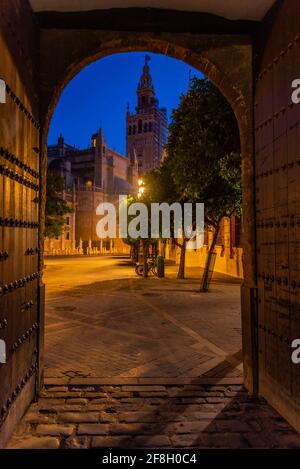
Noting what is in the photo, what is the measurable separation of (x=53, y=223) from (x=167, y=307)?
13368mm

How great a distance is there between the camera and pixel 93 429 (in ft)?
10.3

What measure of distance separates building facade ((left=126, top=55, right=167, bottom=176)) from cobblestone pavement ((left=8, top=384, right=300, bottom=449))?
348 feet

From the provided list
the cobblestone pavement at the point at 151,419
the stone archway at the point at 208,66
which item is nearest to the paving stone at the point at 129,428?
the cobblestone pavement at the point at 151,419

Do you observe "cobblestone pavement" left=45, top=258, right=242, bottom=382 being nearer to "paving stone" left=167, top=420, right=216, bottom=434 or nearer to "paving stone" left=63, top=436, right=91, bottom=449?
"paving stone" left=167, top=420, right=216, bottom=434

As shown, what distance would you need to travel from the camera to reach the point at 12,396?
3.04 meters

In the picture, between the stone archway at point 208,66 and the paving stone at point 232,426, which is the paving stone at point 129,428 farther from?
the stone archway at point 208,66

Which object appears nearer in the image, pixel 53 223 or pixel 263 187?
pixel 263 187

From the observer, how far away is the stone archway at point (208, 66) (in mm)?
4059

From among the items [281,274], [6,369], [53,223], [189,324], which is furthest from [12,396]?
[53,223]

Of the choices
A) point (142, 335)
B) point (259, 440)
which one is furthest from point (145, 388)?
point (142, 335)

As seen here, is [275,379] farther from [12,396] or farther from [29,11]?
[29,11]

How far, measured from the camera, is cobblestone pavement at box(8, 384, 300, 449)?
2.92m

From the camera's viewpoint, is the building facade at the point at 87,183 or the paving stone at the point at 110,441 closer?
the paving stone at the point at 110,441

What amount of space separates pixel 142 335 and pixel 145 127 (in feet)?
367
